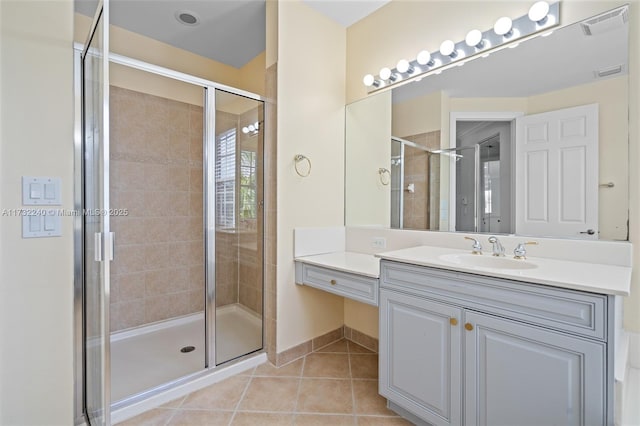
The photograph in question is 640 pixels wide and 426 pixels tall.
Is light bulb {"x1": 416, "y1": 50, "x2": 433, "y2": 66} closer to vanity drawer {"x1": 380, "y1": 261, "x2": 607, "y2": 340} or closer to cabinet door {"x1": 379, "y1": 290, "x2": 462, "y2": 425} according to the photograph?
vanity drawer {"x1": 380, "y1": 261, "x2": 607, "y2": 340}

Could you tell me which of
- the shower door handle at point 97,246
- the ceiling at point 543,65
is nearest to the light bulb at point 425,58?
the ceiling at point 543,65

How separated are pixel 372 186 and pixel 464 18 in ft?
4.07

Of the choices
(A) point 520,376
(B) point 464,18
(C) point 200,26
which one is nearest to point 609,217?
(A) point 520,376

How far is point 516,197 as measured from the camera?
5.42ft

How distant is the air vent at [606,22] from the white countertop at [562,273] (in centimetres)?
111

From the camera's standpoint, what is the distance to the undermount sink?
1472 mm

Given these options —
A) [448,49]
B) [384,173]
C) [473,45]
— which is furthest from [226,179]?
[473,45]

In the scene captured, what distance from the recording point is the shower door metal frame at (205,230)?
1.39 meters

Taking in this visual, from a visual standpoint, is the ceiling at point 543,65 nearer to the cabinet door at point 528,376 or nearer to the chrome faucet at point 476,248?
the chrome faucet at point 476,248

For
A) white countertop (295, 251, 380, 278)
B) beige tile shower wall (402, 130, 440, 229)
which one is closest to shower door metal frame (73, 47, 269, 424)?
white countertop (295, 251, 380, 278)
